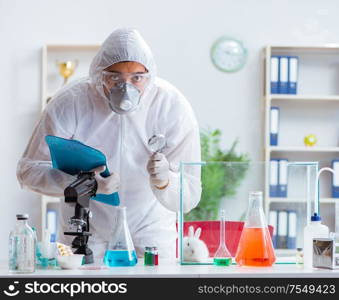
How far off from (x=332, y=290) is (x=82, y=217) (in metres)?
0.84

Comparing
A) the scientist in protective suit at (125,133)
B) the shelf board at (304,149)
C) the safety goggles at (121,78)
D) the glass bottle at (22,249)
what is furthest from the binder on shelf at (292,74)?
the glass bottle at (22,249)

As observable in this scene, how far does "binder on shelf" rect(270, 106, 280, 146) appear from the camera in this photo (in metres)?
5.61

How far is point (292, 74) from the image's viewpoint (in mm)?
5594

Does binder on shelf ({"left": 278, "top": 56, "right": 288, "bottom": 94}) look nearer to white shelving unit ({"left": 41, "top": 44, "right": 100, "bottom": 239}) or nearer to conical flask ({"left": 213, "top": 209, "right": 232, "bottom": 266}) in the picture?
white shelving unit ({"left": 41, "top": 44, "right": 100, "bottom": 239})

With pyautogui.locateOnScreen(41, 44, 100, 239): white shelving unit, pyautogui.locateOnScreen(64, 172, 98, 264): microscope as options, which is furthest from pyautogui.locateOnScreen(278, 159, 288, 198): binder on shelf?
pyautogui.locateOnScreen(41, 44, 100, 239): white shelving unit

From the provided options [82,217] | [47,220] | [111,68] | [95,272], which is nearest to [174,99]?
[111,68]

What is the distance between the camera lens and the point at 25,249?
2.19 m

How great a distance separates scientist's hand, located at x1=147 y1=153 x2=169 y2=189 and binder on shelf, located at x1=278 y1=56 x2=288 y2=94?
3073mm

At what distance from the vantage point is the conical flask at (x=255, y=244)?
232cm

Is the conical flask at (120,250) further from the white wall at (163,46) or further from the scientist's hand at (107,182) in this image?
the white wall at (163,46)

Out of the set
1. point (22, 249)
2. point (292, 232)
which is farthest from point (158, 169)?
point (22, 249)

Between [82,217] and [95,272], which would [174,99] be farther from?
[95,272]

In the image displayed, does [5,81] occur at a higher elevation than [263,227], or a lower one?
higher

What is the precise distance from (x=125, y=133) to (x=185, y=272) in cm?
93
